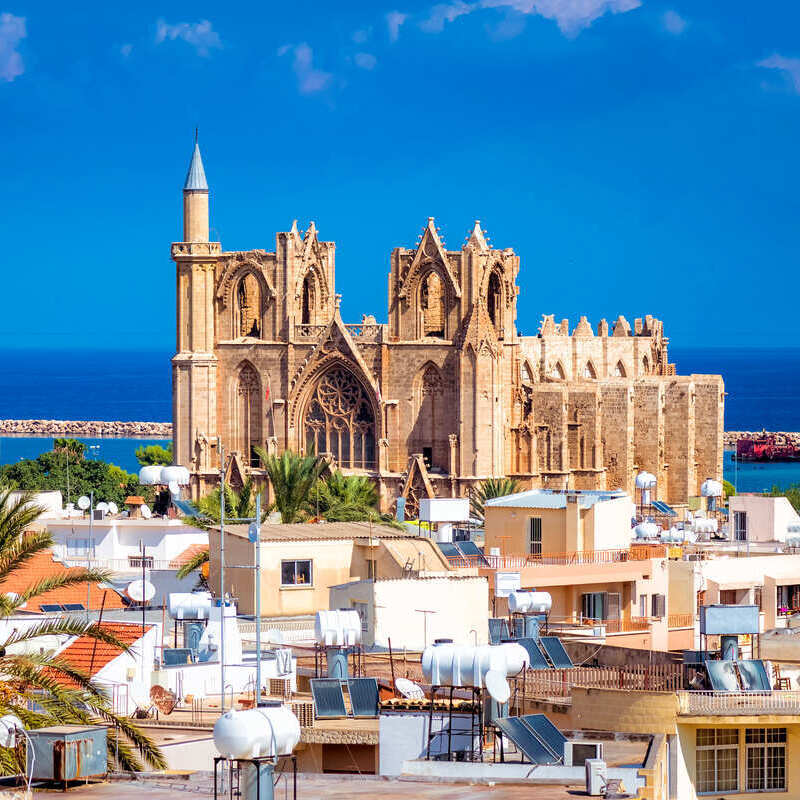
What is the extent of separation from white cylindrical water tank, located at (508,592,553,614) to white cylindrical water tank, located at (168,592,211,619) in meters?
4.32

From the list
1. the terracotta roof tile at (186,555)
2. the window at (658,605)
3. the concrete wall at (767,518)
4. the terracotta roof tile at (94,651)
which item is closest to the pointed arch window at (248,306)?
the terracotta roof tile at (186,555)

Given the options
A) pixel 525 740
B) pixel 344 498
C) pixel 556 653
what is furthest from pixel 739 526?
pixel 525 740

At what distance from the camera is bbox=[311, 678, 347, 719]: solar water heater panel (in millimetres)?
27547

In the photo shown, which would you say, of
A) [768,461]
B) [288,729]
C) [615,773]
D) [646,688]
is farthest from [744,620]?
[768,461]

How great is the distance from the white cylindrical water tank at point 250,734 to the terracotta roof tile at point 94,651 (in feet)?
30.5

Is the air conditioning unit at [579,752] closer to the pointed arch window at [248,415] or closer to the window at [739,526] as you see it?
the window at [739,526]

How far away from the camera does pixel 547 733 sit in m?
24.0

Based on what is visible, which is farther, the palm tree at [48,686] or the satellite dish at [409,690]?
the satellite dish at [409,690]

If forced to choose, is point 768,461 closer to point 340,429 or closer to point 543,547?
point 340,429

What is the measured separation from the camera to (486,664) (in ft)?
83.8

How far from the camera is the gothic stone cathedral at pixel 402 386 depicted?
85.9 meters

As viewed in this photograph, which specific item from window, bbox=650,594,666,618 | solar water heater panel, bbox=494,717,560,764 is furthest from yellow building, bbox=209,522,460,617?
solar water heater panel, bbox=494,717,560,764

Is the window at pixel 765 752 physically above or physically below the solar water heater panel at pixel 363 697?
below

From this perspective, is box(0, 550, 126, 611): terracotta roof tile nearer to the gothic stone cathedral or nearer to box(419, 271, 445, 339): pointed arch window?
the gothic stone cathedral
